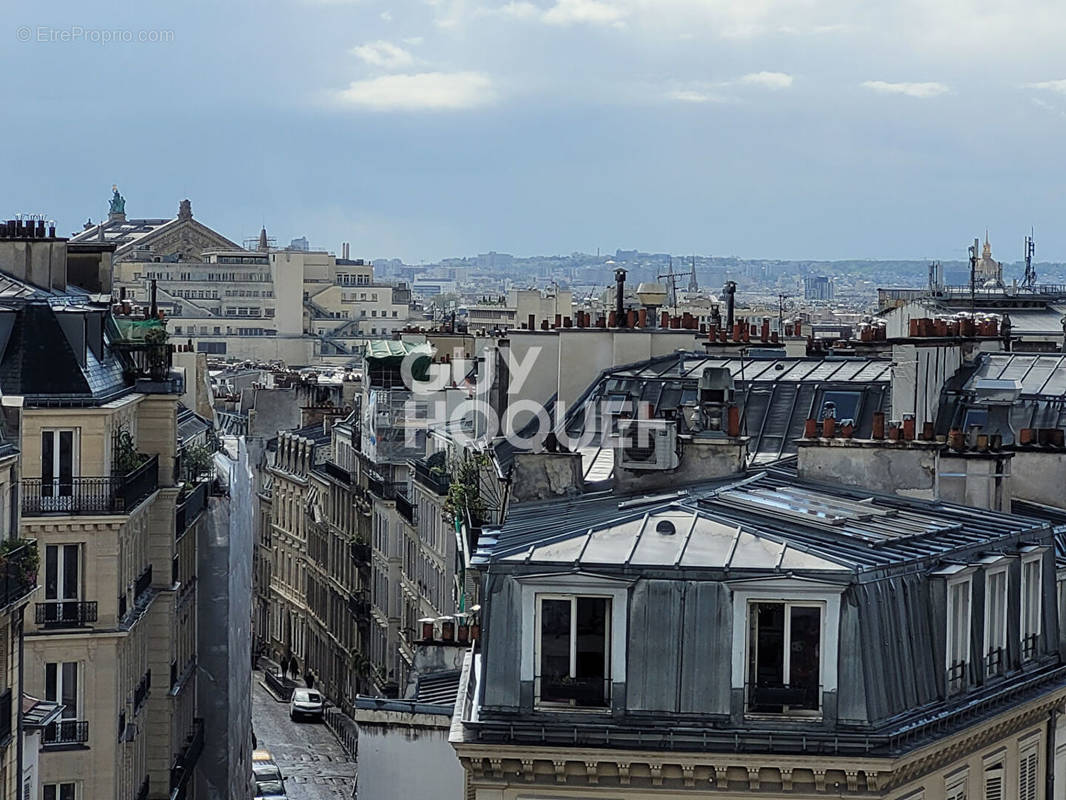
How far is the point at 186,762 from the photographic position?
162ft

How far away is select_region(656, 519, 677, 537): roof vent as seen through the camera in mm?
24094

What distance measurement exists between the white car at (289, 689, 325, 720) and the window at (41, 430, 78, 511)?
4666 centimetres

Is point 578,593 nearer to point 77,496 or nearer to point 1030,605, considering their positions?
point 1030,605

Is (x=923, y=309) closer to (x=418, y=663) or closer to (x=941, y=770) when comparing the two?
(x=418, y=663)

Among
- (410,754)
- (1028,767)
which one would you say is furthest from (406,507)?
(1028,767)

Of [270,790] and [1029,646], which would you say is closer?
[1029,646]

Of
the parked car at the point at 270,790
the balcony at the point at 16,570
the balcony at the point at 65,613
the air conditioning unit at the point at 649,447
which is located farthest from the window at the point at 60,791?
the parked car at the point at 270,790

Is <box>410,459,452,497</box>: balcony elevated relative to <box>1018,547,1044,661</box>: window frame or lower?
lower

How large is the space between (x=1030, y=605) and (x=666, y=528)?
4.81m

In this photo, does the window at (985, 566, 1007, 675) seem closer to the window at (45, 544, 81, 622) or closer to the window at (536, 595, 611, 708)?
the window at (536, 595, 611, 708)

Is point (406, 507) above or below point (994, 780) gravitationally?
below

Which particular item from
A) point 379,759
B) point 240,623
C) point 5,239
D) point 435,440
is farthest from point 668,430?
point 435,440

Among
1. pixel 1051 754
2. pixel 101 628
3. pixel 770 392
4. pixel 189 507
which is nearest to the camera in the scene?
pixel 1051 754

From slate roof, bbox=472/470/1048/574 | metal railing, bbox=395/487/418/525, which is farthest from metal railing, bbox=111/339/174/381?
→ metal railing, bbox=395/487/418/525
